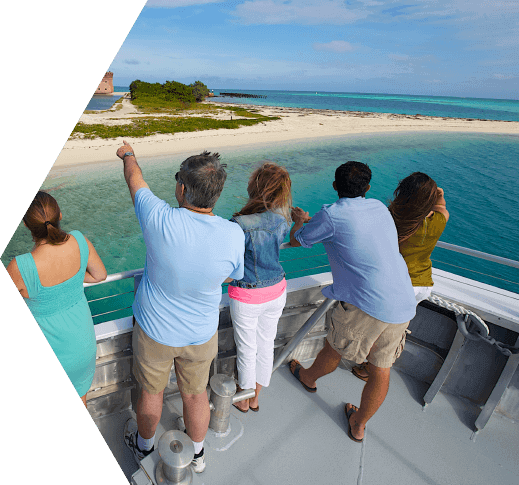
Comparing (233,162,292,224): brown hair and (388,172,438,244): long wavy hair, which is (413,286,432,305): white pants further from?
(233,162,292,224): brown hair

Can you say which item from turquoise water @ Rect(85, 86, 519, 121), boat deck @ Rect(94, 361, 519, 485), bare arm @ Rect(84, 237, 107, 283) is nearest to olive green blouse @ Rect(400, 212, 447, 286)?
boat deck @ Rect(94, 361, 519, 485)

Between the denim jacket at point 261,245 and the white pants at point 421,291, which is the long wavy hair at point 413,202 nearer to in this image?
the white pants at point 421,291

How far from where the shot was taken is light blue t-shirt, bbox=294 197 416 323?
1829mm

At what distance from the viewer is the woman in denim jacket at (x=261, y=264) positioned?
1.85 metres

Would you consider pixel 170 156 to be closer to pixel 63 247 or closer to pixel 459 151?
pixel 63 247

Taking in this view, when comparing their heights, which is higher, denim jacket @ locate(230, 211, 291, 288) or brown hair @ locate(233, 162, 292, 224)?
brown hair @ locate(233, 162, 292, 224)

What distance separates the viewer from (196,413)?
1895 mm

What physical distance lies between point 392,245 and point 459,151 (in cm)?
3216

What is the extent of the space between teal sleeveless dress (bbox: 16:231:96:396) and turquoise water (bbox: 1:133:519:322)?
12.0 ft

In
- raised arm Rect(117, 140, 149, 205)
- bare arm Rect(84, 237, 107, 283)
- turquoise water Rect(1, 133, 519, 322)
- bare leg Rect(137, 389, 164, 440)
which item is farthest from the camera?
turquoise water Rect(1, 133, 519, 322)

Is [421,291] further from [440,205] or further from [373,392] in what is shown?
[373,392]

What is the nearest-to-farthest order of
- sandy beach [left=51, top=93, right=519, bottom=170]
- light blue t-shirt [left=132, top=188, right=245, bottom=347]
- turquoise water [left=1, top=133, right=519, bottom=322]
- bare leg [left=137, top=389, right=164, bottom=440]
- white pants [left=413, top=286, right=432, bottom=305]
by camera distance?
light blue t-shirt [left=132, top=188, right=245, bottom=347]
bare leg [left=137, top=389, right=164, bottom=440]
white pants [left=413, top=286, right=432, bottom=305]
turquoise water [left=1, top=133, right=519, bottom=322]
sandy beach [left=51, top=93, right=519, bottom=170]

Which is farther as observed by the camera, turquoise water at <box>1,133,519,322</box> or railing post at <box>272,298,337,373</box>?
turquoise water at <box>1,133,519,322</box>

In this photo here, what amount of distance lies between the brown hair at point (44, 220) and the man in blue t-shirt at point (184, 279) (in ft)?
1.13
